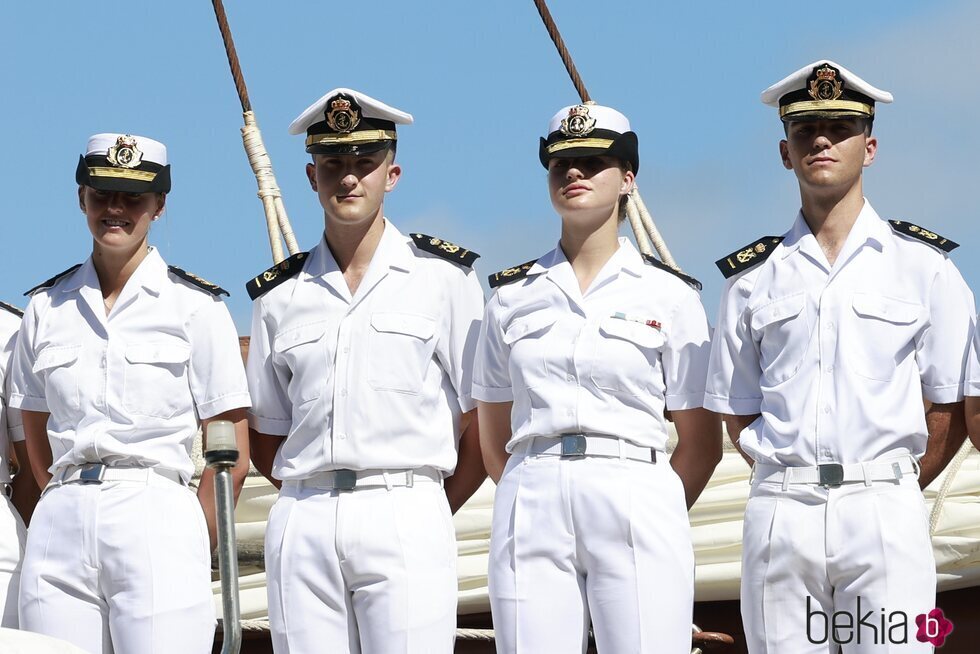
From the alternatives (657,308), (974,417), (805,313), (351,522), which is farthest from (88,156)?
(974,417)

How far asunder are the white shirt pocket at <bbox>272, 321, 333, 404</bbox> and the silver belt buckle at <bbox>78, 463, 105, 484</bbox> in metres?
0.70

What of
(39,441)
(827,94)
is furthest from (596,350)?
(39,441)

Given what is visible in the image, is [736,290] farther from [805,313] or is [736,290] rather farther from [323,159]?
[323,159]

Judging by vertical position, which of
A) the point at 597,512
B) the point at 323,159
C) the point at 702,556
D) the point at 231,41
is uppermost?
the point at 231,41

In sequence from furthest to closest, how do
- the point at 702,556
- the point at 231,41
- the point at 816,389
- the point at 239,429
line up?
the point at 231,41 → the point at 702,556 → the point at 239,429 → the point at 816,389

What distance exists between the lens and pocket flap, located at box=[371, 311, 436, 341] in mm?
6312

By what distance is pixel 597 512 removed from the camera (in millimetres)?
5949

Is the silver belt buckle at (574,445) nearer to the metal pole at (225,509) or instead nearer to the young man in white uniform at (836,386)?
the young man in white uniform at (836,386)

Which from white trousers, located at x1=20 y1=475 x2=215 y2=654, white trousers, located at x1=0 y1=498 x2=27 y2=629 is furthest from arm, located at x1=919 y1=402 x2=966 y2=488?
white trousers, located at x1=0 y1=498 x2=27 y2=629

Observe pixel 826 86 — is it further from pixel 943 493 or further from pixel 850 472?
pixel 943 493

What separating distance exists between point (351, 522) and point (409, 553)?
22 cm

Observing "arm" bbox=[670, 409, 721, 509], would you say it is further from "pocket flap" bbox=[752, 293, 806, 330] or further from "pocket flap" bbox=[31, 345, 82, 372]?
"pocket flap" bbox=[31, 345, 82, 372]

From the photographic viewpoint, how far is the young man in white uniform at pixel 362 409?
6035mm

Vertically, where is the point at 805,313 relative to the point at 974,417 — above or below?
above
